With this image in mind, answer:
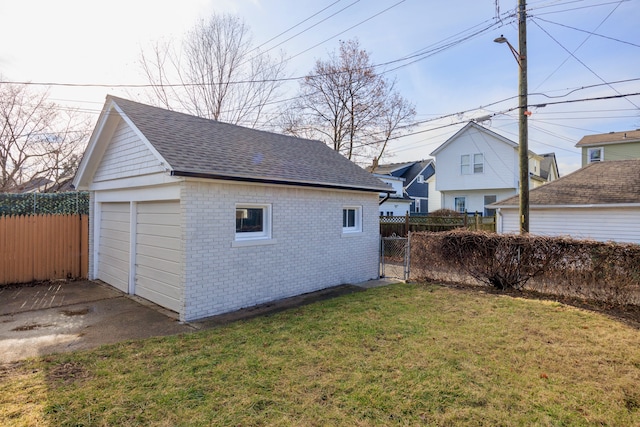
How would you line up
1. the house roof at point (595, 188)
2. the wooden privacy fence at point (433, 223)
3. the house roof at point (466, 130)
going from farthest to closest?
the house roof at point (466, 130), the wooden privacy fence at point (433, 223), the house roof at point (595, 188)

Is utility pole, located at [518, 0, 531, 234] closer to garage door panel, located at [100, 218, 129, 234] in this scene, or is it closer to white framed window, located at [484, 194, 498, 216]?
garage door panel, located at [100, 218, 129, 234]

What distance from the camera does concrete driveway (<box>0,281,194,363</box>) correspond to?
523 cm

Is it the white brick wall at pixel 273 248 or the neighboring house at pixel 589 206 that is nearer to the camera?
the white brick wall at pixel 273 248

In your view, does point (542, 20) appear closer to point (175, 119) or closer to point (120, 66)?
point (175, 119)

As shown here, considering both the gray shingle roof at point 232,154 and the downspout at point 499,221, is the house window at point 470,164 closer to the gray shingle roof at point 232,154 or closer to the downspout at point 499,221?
the downspout at point 499,221

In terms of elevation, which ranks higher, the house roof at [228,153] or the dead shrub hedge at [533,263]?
the house roof at [228,153]

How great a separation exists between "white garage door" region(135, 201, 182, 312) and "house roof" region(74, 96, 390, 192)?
3.70ft

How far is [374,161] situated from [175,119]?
1664 cm

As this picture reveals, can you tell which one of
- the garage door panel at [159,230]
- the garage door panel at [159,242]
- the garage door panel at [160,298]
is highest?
the garage door panel at [159,230]

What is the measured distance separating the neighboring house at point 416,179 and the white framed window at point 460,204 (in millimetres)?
6550

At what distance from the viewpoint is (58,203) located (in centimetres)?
1028

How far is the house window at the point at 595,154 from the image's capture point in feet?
90.7

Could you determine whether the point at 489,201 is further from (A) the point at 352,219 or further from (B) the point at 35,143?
(B) the point at 35,143

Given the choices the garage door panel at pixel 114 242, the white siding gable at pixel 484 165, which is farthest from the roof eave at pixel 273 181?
the white siding gable at pixel 484 165
